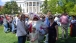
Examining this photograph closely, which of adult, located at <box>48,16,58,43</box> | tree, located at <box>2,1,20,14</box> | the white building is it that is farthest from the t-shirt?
the white building

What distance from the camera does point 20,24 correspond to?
9.45m

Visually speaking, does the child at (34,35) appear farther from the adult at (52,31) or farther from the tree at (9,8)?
the tree at (9,8)

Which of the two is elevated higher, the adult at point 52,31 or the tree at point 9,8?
the adult at point 52,31

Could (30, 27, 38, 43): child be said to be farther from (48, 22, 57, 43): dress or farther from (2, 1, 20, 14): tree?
(2, 1, 20, 14): tree

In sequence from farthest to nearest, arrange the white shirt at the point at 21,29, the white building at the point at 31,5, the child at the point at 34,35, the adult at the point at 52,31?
the white building at the point at 31,5, the white shirt at the point at 21,29, the child at the point at 34,35, the adult at the point at 52,31

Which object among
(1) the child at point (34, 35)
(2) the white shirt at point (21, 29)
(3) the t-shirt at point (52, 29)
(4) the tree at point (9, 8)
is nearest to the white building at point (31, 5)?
(4) the tree at point (9, 8)

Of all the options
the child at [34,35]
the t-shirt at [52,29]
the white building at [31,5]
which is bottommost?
the white building at [31,5]

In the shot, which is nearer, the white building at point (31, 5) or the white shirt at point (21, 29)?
the white shirt at point (21, 29)

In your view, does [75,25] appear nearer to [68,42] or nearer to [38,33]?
[68,42]

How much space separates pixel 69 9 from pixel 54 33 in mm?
47102

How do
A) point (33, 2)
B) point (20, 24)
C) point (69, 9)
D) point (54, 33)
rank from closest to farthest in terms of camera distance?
point (54, 33)
point (20, 24)
point (69, 9)
point (33, 2)

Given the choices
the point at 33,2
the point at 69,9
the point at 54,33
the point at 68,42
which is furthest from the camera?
the point at 33,2

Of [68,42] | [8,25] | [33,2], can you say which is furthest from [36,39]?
[33,2]

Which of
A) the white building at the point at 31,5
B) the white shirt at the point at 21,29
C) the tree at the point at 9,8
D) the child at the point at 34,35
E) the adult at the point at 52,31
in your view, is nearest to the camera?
the adult at the point at 52,31
